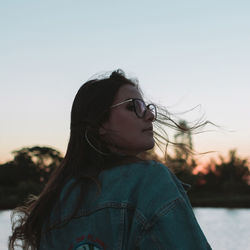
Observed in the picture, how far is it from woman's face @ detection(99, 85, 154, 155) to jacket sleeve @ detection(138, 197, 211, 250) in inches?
12.7

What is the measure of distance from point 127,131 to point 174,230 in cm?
42

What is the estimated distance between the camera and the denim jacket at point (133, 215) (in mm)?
969

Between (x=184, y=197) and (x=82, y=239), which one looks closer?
(x=184, y=197)

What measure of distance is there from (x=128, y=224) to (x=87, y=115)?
46cm

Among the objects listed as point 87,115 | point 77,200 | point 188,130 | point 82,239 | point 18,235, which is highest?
point 87,115

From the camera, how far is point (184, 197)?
1.03 metres

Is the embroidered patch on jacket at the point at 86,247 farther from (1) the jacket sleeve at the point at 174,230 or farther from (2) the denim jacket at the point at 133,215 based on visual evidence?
(1) the jacket sleeve at the point at 174,230

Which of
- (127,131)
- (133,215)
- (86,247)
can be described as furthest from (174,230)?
(127,131)

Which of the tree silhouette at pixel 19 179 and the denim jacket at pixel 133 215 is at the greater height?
the denim jacket at pixel 133 215

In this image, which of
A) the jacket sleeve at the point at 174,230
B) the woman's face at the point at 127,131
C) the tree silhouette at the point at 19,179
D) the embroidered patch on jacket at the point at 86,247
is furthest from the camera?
the tree silhouette at the point at 19,179

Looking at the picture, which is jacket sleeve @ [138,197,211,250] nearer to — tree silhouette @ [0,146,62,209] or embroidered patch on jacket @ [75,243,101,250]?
embroidered patch on jacket @ [75,243,101,250]

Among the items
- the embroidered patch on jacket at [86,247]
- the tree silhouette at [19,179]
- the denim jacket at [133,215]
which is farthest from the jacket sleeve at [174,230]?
the tree silhouette at [19,179]

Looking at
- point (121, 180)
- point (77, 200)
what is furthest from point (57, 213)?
point (121, 180)

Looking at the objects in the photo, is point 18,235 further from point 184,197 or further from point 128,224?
point 184,197
